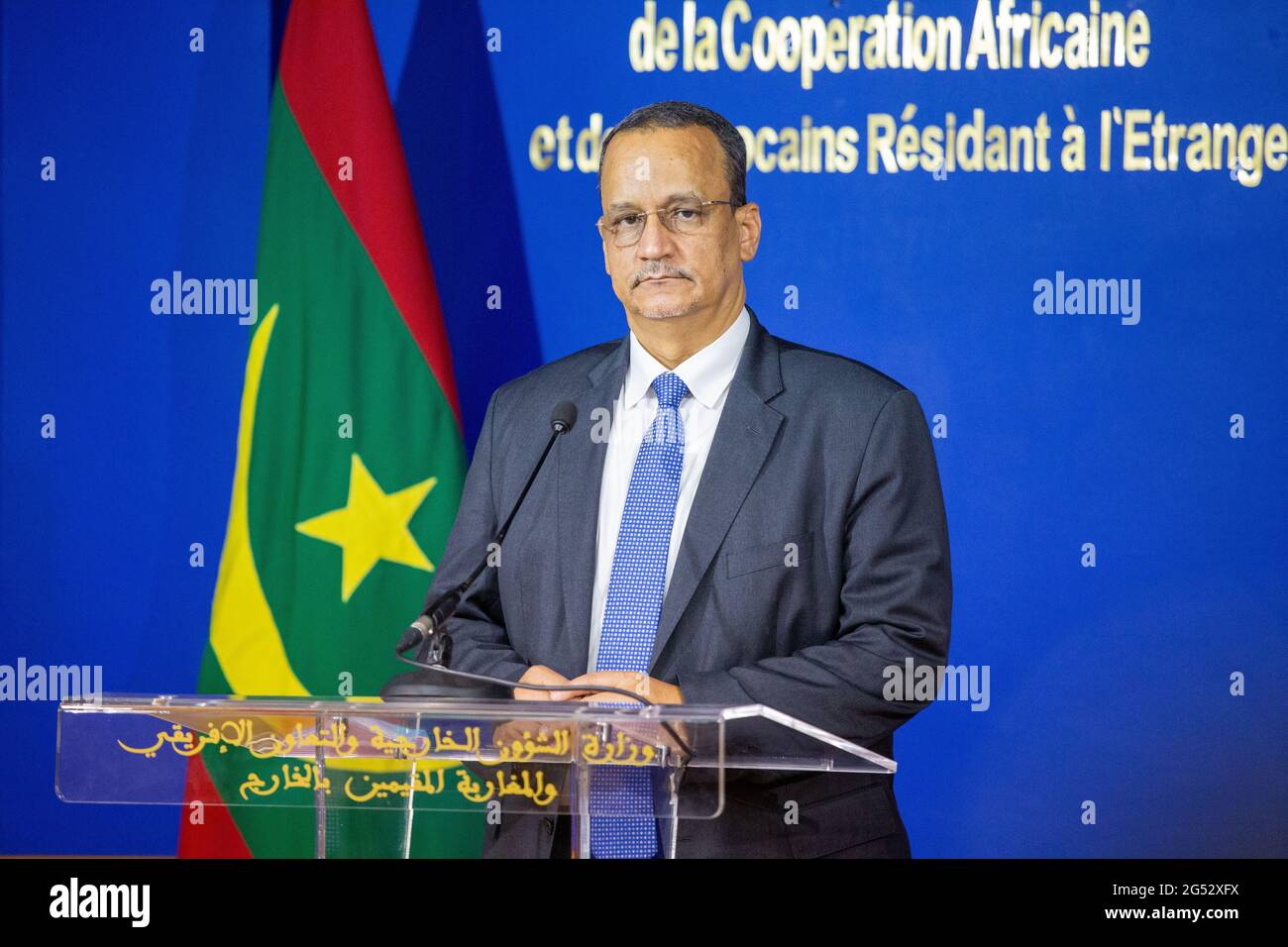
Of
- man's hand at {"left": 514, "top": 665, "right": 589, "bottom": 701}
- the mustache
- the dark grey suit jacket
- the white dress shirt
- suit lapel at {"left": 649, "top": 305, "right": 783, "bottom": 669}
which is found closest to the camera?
man's hand at {"left": 514, "top": 665, "right": 589, "bottom": 701}

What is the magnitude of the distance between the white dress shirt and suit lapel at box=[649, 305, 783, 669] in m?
0.04

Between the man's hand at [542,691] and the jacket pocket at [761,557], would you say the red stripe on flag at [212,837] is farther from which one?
the jacket pocket at [761,557]

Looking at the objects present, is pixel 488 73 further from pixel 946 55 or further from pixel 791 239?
pixel 946 55

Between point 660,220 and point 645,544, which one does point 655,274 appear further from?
point 645,544

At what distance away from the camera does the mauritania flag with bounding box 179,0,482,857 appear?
400 centimetres

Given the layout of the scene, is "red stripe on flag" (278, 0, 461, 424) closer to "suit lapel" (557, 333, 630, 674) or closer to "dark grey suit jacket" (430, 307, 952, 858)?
"suit lapel" (557, 333, 630, 674)

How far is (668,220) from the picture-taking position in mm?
2977

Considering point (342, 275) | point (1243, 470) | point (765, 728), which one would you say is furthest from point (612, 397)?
point (1243, 470)

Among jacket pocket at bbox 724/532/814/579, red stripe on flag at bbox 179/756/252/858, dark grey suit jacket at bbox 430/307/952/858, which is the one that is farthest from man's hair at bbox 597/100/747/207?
red stripe on flag at bbox 179/756/252/858

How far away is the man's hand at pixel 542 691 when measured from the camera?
238cm

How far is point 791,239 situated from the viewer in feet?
13.4

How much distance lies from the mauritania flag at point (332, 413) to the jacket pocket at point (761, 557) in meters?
1.43

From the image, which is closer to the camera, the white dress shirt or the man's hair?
the white dress shirt

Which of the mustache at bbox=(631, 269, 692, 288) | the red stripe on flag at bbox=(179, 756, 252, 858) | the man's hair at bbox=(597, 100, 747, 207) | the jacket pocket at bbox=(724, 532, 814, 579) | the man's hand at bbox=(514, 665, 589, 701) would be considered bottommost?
the red stripe on flag at bbox=(179, 756, 252, 858)
